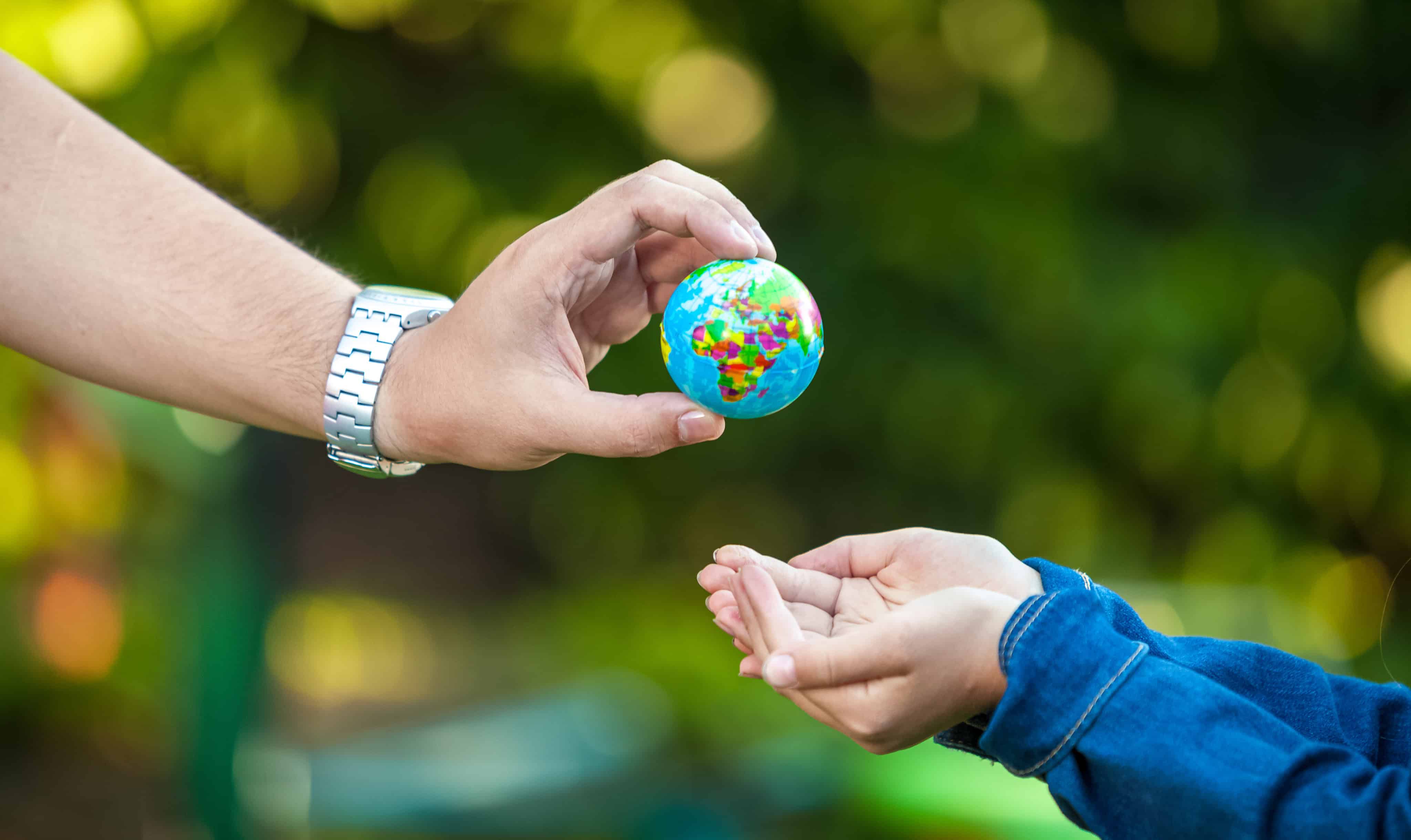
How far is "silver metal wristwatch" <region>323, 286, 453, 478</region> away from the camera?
1688mm

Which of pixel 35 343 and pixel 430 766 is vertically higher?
pixel 35 343

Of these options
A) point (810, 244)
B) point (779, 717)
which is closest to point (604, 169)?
point (810, 244)

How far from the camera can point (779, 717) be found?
12.4ft

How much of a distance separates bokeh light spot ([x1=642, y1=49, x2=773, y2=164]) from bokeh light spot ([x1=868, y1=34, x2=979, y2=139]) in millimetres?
491

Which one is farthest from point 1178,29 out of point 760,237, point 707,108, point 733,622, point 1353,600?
point 733,622

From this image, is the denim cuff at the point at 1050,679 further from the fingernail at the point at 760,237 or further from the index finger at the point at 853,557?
the fingernail at the point at 760,237

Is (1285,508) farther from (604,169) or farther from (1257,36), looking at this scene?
(604,169)

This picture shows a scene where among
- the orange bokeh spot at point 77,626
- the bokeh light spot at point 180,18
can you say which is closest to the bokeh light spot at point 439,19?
the bokeh light spot at point 180,18

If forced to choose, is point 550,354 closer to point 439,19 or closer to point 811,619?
point 811,619

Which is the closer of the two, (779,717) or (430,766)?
(430,766)

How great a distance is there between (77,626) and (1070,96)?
4.27m

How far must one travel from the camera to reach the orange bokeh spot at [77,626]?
3.75 m

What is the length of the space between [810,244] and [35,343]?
2.75 meters

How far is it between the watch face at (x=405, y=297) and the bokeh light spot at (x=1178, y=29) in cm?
317
